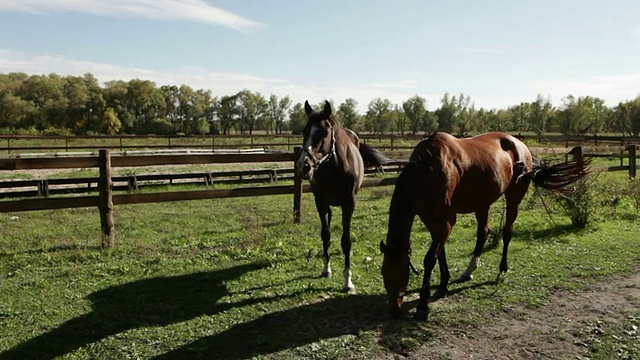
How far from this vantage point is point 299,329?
3854 millimetres

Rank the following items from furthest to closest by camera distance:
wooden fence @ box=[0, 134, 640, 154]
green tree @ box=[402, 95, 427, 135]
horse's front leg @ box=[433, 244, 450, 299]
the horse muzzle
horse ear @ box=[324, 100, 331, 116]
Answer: green tree @ box=[402, 95, 427, 135] → wooden fence @ box=[0, 134, 640, 154] → horse's front leg @ box=[433, 244, 450, 299] → horse ear @ box=[324, 100, 331, 116] → the horse muzzle

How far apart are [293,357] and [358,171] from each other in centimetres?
271

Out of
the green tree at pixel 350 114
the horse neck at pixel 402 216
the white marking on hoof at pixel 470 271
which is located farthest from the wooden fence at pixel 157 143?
the green tree at pixel 350 114

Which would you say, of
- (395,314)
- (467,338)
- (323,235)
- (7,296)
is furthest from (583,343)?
(7,296)

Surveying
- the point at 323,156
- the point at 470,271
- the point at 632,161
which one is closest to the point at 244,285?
the point at 323,156

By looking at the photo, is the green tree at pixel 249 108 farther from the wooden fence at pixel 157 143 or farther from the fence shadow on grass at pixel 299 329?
the fence shadow on grass at pixel 299 329

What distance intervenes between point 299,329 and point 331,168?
1924 millimetres

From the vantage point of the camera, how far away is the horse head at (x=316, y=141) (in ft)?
14.2

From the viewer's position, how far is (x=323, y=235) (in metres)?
5.34

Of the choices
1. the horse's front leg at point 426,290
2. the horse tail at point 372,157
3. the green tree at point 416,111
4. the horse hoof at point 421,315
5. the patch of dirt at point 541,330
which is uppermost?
the green tree at point 416,111

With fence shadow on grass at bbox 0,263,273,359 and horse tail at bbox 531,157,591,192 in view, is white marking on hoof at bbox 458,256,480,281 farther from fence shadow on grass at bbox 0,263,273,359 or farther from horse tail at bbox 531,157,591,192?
fence shadow on grass at bbox 0,263,273,359

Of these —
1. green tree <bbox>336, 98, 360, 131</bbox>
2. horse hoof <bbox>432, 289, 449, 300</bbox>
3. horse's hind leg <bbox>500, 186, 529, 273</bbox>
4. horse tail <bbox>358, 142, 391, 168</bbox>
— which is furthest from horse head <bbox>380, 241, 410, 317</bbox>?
green tree <bbox>336, 98, 360, 131</bbox>

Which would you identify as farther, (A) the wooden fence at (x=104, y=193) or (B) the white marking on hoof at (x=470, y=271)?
(A) the wooden fence at (x=104, y=193)

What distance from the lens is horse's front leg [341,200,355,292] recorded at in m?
4.84
